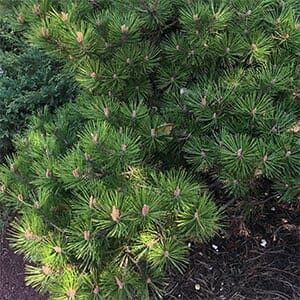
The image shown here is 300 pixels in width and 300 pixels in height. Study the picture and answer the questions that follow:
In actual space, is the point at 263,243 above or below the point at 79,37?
below

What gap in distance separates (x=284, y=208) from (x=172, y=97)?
3.04 ft

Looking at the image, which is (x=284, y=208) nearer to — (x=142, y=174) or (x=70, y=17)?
(x=142, y=174)

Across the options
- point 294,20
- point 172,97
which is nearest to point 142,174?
point 172,97

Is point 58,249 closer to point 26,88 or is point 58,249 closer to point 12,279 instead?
point 12,279

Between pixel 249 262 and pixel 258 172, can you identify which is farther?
pixel 249 262

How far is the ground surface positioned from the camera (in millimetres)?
2463

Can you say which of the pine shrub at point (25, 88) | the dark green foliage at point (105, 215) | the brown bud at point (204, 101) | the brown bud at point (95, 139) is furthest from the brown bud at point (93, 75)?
the pine shrub at point (25, 88)

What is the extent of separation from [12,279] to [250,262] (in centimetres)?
136

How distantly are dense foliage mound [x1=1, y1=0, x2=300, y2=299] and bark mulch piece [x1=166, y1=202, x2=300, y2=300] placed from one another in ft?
1.33

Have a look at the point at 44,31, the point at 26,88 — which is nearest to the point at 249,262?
the point at 44,31

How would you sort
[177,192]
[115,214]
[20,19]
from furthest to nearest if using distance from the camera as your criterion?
[20,19]
[177,192]
[115,214]

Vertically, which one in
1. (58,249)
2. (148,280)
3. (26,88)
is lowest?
(148,280)

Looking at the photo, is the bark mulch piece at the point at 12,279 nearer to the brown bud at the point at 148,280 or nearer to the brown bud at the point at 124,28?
the brown bud at the point at 148,280

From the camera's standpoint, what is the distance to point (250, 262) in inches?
101
